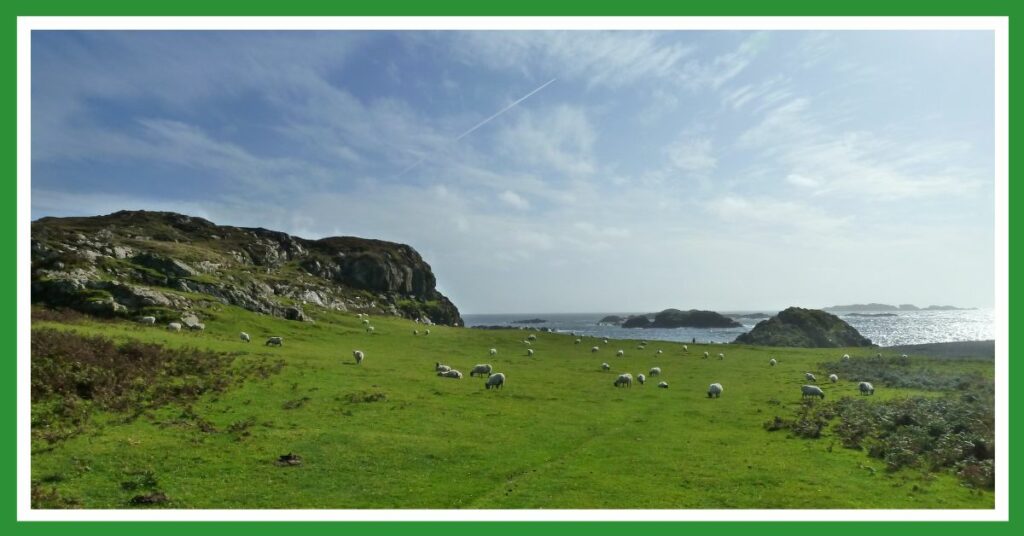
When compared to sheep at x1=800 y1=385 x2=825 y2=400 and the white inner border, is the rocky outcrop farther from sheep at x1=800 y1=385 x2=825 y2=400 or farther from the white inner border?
the white inner border

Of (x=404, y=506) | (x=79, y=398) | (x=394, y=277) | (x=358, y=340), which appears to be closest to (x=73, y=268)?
(x=358, y=340)

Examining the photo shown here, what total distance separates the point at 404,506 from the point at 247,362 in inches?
1091

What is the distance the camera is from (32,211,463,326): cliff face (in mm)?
58344

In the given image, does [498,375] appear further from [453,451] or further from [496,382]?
[453,451]

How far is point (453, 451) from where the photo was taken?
23812 millimetres

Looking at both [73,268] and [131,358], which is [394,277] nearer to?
[73,268]

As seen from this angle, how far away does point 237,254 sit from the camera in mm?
130000

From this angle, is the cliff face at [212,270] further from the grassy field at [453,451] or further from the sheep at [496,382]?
the sheep at [496,382]

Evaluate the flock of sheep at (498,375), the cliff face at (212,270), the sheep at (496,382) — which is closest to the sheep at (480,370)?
the flock of sheep at (498,375)

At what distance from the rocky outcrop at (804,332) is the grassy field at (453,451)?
261 ft

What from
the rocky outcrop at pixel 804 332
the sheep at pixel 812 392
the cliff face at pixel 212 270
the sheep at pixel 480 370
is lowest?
the rocky outcrop at pixel 804 332

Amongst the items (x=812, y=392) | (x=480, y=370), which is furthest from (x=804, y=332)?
(x=480, y=370)

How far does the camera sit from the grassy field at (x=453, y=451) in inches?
726

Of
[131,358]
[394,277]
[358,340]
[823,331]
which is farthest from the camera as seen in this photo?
[394,277]
